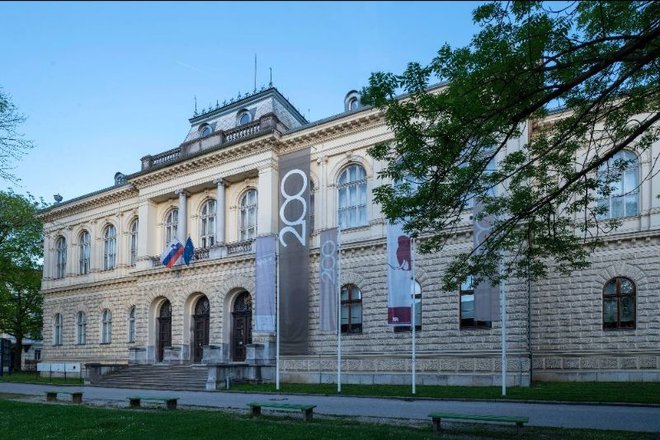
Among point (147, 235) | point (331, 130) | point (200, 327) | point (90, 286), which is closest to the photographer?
point (331, 130)

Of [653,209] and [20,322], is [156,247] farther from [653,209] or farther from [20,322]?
[653,209]

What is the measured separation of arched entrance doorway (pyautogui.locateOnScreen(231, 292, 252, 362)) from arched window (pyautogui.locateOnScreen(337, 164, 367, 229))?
267 inches

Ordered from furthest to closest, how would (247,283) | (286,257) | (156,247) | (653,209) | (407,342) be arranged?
1. (156,247)
2. (247,283)
3. (286,257)
4. (407,342)
5. (653,209)

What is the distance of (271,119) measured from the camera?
30.0m

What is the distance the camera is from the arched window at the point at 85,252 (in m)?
41.7

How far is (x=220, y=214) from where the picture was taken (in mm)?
31859

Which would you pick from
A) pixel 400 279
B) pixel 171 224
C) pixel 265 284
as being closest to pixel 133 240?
pixel 171 224

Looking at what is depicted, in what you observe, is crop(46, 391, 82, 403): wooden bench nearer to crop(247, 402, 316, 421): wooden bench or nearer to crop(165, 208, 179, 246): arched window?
crop(247, 402, 316, 421): wooden bench

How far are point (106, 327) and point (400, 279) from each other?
25.2m

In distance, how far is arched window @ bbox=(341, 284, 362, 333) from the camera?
26844 millimetres

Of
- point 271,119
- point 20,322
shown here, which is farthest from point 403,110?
point 20,322

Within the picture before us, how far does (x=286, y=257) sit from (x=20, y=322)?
31296mm

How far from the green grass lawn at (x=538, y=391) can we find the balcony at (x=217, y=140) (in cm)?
1308

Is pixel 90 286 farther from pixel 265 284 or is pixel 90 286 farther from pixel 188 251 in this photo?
pixel 265 284
